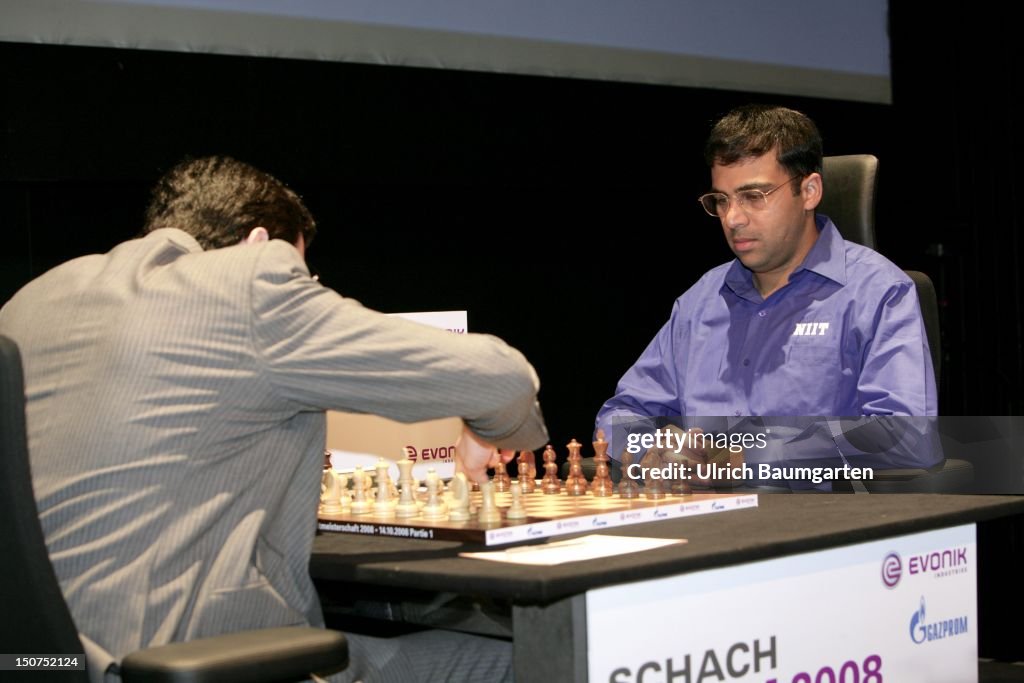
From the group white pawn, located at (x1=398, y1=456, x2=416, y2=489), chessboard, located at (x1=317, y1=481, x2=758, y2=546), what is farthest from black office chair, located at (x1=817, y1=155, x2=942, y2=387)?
white pawn, located at (x1=398, y1=456, x2=416, y2=489)

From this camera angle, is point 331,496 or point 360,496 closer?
point 360,496

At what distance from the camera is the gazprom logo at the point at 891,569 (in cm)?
223

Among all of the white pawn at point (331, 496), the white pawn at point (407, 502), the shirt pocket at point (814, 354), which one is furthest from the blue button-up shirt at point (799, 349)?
the white pawn at point (407, 502)

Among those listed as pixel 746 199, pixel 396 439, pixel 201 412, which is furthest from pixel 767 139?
pixel 201 412

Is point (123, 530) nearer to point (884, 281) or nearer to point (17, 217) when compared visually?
point (884, 281)

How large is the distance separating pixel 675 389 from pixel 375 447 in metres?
0.90

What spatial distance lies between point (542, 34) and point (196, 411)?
326 centimetres

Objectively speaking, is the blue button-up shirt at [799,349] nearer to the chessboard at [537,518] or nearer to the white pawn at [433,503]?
the chessboard at [537,518]

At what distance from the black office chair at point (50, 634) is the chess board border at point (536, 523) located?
0.39m

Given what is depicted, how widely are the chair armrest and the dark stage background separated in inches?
99.5

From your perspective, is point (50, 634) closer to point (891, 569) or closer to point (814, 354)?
point (891, 569)

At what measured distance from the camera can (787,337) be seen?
3.27 metres

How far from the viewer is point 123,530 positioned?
1804mm

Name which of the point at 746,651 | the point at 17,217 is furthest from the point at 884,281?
the point at 17,217
